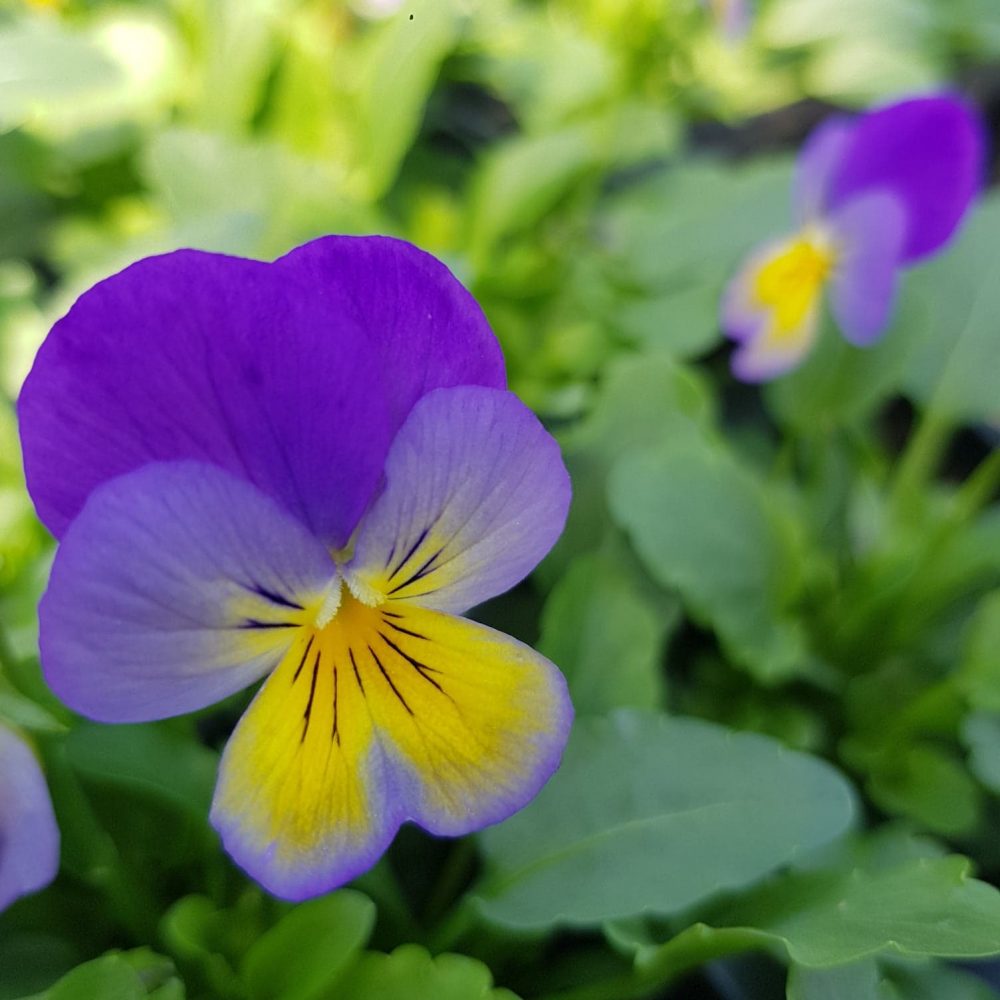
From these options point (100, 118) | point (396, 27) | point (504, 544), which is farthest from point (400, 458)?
point (100, 118)

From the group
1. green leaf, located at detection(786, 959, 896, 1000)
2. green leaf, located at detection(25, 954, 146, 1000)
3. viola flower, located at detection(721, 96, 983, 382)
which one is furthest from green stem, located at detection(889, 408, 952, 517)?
green leaf, located at detection(25, 954, 146, 1000)

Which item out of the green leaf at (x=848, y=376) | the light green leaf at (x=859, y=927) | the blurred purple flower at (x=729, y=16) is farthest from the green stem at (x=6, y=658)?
the blurred purple flower at (x=729, y=16)

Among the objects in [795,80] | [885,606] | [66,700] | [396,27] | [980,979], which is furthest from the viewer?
[795,80]

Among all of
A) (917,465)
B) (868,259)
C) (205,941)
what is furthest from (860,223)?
(205,941)

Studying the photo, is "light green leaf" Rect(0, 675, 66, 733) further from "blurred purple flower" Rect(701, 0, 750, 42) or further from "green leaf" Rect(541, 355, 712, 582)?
"blurred purple flower" Rect(701, 0, 750, 42)

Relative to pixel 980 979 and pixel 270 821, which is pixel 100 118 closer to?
pixel 270 821

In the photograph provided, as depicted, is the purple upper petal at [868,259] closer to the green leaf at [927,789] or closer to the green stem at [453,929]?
the green leaf at [927,789]
